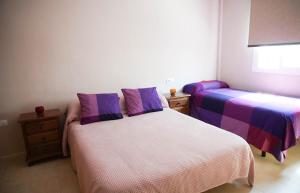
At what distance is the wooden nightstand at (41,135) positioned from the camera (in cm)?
248

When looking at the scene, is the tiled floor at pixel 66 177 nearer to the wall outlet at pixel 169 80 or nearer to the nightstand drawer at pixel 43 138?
the nightstand drawer at pixel 43 138

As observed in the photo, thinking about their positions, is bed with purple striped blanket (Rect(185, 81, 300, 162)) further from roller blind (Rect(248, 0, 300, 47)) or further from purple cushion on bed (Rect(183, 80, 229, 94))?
roller blind (Rect(248, 0, 300, 47))

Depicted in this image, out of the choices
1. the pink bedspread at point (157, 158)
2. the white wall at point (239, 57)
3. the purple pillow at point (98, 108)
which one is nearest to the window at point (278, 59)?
the white wall at point (239, 57)

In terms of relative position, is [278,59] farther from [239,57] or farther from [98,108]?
[98,108]

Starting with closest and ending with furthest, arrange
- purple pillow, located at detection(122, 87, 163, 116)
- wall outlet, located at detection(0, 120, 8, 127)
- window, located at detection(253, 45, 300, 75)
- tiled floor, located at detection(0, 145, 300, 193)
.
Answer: tiled floor, located at detection(0, 145, 300, 193)
wall outlet, located at detection(0, 120, 8, 127)
purple pillow, located at detection(122, 87, 163, 116)
window, located at detection(253, 45, 300, 75)

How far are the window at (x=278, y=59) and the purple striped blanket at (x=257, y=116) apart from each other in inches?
18.9

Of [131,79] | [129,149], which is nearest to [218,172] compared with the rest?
[129,149]

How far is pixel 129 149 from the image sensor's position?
1812mm

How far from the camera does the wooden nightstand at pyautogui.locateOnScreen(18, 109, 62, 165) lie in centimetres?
248

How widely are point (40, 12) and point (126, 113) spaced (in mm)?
1719

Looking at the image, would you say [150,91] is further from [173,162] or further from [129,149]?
[173,162]

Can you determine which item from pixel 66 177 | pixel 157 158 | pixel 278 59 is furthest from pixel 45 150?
pixel 278 59

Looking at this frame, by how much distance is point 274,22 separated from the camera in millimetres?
3094

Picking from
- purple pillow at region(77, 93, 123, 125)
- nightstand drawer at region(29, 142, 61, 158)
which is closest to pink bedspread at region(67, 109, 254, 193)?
purple pillow at region(77, 93, 123, 125)
